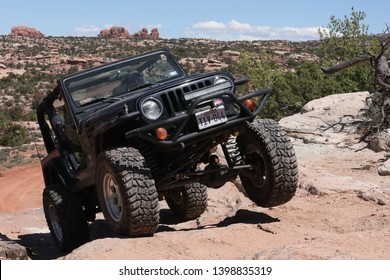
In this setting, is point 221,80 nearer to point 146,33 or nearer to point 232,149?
point 232,149

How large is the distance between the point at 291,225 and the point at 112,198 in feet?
6.50

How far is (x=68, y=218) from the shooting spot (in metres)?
7.31

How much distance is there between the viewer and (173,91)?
229 inches

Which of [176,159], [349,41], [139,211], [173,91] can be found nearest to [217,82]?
[173,91]

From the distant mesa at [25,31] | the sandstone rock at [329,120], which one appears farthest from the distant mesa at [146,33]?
the sandstone rock at [329,120]

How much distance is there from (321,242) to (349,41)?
2648cm

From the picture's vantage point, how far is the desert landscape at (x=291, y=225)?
5102 mm

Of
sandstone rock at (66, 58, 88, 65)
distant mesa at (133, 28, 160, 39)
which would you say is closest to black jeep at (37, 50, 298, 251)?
sandstone rock at (66, 58, 88, 65)

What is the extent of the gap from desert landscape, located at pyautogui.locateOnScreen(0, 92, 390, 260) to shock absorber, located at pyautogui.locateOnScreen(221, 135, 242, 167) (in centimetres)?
72

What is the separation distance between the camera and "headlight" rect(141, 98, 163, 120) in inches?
225

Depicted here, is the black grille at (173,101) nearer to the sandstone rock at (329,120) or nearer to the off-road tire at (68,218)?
the off-road tire at (68,218)

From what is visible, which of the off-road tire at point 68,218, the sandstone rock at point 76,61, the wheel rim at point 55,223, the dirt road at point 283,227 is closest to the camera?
the dirt road at point 283,227

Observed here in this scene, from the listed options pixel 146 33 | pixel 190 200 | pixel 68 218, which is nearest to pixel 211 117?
pixel 190 200

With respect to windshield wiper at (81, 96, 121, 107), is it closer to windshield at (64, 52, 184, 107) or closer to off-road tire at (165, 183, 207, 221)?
windshield at (64, 52, 184, 107)
